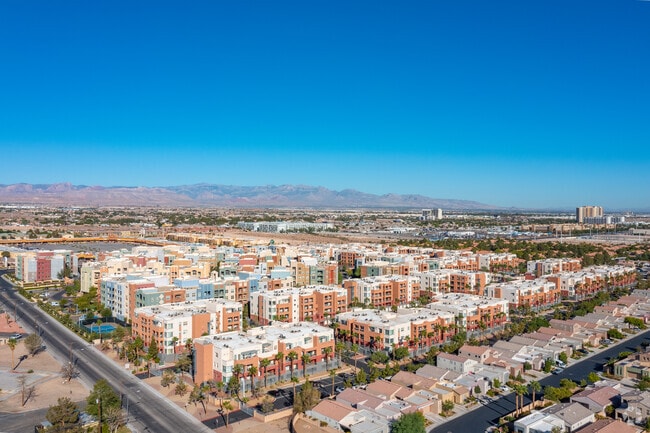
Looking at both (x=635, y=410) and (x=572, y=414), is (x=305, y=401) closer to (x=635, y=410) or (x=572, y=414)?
(x=572, y=414)

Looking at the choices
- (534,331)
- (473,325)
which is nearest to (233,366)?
(473,325)

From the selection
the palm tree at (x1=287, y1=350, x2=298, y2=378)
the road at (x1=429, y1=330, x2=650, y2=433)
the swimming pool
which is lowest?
the road at (x1=429, y1=330, x2=650, y2=433)

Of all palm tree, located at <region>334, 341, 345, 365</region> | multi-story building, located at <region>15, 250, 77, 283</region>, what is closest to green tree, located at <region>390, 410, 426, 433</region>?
palm tree, located at <region>334, 341, 345, 365</region>

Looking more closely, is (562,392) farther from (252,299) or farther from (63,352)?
(63,352)

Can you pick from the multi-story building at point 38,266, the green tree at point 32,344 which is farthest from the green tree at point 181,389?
the multi-story building at point 38,266

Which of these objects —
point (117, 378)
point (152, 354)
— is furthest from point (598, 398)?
point (117, 378)

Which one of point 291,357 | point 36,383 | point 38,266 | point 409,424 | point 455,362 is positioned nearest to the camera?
point 409,424

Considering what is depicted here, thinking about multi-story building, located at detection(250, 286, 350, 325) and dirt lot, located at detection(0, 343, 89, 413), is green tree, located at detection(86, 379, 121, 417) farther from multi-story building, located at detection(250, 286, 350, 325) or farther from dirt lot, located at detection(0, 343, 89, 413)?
multi-story building, located at detection(250, 286, 350, 325)

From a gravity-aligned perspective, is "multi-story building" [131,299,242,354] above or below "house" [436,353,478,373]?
above
